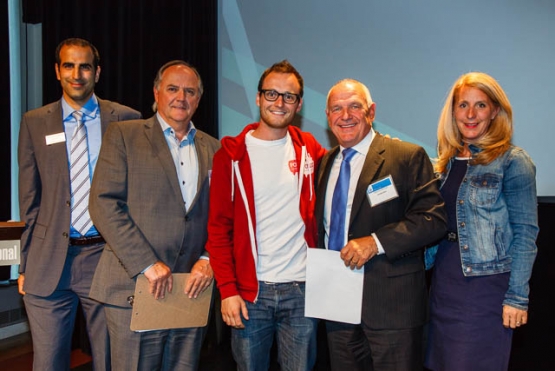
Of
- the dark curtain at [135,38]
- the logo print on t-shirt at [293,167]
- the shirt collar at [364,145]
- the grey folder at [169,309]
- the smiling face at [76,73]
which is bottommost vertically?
the grey folder at [169,309]

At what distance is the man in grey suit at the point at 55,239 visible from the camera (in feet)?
7.47

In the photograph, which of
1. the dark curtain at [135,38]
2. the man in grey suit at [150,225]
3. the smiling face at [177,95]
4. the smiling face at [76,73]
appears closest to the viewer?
the man in grey suit at [150,225]

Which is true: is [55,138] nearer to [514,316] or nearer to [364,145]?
[364,145]

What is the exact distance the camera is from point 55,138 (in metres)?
2.33

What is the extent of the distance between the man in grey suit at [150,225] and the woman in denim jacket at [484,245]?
1.07m

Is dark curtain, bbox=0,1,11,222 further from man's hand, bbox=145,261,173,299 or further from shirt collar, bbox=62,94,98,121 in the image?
man's hand, bbox=145,261,173,299

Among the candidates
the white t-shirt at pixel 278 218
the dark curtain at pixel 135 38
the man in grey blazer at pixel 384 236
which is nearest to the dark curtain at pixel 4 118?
the dark curtain at pixel 135 38

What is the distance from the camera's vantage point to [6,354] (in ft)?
12.3

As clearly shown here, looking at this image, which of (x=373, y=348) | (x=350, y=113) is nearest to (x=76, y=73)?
(x=350, y=113)

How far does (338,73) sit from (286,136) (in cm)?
199

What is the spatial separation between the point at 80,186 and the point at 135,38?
226 cm

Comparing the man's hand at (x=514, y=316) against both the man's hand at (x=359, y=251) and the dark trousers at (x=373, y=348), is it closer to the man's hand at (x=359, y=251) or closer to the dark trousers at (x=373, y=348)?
the dark trousers at (x=373, y=348)

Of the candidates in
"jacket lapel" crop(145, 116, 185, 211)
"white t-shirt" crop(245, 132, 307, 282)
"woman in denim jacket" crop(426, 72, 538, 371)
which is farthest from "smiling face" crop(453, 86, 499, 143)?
"jacket lapel" crop(145, 116, 185, 211)

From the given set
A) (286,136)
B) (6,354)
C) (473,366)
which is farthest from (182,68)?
(6,354)
